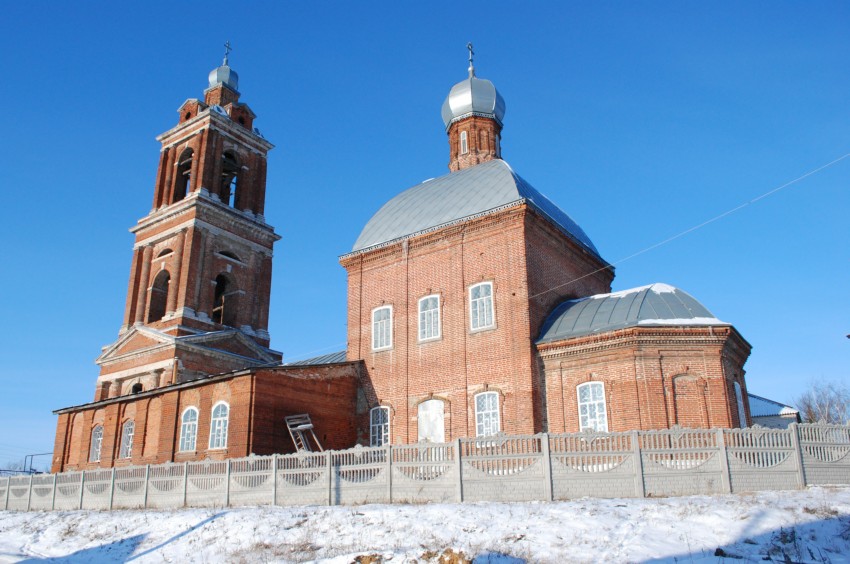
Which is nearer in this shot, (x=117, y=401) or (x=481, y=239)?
(x=481, y=239)

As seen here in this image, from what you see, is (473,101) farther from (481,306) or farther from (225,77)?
(225,77)

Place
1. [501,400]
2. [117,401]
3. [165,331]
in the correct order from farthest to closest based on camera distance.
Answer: [165,331], [117,401], [501,400]

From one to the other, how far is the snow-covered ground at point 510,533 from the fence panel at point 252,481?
1.77ft

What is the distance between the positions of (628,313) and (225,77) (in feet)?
82.9

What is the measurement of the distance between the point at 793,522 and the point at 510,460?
4.47m

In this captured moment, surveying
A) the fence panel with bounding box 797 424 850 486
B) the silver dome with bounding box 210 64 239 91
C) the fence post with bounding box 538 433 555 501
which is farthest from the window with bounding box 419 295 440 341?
the silver dome with bounding box 210 64 239 91

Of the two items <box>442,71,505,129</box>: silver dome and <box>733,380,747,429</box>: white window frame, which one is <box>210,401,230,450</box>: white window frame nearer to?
<box>733,380,747,429</box>: white window frame

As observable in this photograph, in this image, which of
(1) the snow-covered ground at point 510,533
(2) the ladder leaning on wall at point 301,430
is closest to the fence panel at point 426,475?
(1) the snow-covered ground at point 510,533

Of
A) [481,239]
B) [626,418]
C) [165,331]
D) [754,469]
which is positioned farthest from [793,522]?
[165,331]

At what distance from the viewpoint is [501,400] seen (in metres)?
18.4

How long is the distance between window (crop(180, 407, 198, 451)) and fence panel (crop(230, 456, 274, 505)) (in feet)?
20.2

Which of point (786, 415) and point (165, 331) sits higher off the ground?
point (165, 331)

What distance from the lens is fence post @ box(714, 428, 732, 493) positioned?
458 inches

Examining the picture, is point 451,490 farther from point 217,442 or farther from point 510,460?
point 217,442
